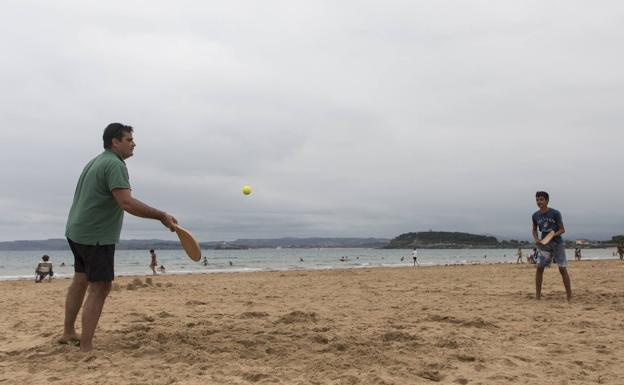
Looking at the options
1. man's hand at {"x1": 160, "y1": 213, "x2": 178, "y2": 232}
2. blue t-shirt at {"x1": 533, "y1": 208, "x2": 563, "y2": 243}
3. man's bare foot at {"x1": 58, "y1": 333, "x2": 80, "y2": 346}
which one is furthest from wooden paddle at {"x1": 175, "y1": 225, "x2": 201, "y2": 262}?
blue t-shirt at {"x1": 533, "y1": 208, "x2": 563, "y2": 243}

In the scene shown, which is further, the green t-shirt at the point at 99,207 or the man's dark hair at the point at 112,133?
the man's dark hair at the point at 112,133

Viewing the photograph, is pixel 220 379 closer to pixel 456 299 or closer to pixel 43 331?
pixel 43 331

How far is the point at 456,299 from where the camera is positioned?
7531 millimetres

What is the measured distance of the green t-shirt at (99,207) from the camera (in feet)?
12.4

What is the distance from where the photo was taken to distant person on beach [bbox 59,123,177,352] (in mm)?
3710

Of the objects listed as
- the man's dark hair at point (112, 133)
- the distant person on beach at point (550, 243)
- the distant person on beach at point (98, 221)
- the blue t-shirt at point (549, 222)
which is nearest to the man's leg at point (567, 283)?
the distant person on beach at point (550, 243)

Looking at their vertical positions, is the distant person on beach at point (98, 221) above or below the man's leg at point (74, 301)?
above

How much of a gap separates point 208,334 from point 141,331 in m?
0.70

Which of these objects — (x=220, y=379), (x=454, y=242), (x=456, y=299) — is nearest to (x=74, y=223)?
(x=220, y=379)

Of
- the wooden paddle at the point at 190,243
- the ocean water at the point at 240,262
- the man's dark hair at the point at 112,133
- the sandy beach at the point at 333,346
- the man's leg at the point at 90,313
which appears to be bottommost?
the ocean water at the point at 240,262

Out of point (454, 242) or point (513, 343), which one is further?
point (454, 242)

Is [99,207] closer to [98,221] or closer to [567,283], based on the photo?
[98,221]

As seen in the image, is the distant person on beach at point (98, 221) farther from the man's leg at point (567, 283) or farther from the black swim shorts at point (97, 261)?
the man's leg at point (567, 283)

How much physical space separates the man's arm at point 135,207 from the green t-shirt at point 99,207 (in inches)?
2.5
